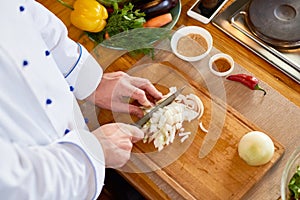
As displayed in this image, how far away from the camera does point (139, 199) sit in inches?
56.3

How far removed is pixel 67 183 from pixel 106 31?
1.62ft

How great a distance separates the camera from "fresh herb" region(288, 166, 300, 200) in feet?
3.27

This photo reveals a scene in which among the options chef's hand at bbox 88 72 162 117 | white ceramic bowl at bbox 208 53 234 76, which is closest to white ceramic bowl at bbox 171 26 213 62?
white ceramic bowl at bbox 208 53 234 76

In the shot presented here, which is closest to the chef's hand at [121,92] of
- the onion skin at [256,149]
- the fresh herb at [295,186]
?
the onion skin at [256,149]

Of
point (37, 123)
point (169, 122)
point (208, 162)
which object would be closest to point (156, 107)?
point (169, 122)

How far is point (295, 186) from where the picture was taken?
1.00m

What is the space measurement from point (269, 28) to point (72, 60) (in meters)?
0.50

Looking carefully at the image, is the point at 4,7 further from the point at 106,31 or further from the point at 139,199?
the point at 139,199

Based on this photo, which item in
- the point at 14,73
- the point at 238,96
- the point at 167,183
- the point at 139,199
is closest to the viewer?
the point at 14,73

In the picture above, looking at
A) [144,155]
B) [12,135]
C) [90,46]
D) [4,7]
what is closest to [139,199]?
[144,155]

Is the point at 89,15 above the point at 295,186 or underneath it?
above

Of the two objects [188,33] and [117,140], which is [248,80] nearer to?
[188,33]

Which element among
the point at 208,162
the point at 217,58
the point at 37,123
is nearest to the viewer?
the point at 37,123

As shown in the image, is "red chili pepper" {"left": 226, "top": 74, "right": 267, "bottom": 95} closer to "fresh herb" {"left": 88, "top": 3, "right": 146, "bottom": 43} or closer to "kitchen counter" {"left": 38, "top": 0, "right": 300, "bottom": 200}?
"kitchen counter" {"left": 38, "top": 0, "right": 300, "bottom": 200}
